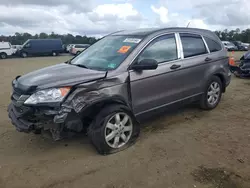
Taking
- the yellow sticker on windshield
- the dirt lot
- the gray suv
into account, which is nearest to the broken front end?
the gray suv

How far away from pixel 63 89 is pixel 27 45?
2771 cm

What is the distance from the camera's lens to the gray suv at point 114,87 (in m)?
3.29

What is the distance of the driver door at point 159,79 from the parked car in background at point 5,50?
2664 cm

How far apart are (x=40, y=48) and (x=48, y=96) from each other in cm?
2774

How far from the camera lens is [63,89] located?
10.8ft

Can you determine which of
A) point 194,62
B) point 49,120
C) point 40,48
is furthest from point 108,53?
point 40,48

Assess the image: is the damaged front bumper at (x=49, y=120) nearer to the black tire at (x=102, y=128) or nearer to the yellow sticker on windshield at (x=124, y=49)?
the black tire at (x=102, y=128)

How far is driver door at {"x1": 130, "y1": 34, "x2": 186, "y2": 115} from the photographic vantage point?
3.88m

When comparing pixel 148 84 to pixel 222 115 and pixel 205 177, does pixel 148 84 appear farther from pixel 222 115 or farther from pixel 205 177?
pixel 222 115

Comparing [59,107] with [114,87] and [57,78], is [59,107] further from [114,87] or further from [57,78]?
[114,87]

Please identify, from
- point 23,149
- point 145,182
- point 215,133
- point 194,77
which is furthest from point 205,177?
point 23,149

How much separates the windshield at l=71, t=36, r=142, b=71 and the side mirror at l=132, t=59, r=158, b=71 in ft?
0.79

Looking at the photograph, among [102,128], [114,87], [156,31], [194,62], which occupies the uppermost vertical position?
[156,31]

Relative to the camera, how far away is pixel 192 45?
4863 millimetres
